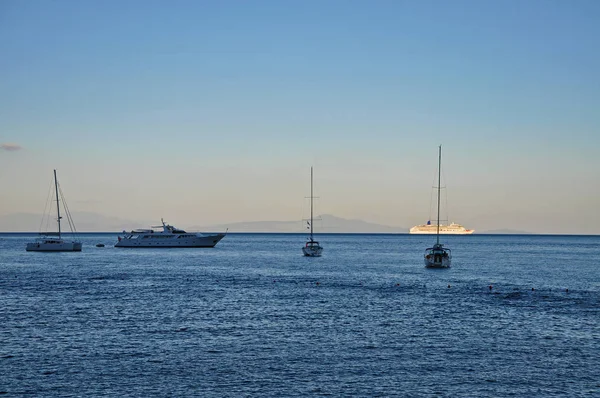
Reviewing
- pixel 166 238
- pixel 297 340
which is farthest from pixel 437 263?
pixel 166 238

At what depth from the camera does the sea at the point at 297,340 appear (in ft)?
108

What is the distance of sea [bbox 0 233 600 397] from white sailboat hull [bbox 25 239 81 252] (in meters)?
96.8

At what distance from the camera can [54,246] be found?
564ft

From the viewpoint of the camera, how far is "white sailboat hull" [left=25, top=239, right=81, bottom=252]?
563 feet

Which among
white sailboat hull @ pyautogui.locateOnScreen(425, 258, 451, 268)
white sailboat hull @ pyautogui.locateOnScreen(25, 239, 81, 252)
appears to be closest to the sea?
white sailboat hull @ pyautogui.locateOnScreen(425, 258, 451, 268)

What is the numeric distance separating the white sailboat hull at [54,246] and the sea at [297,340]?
96.8 m

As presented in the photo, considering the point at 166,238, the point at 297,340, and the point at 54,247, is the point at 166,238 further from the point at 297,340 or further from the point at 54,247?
the point at 297,340

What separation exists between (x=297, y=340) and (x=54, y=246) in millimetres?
144245

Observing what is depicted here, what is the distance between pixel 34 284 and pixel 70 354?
151 feet

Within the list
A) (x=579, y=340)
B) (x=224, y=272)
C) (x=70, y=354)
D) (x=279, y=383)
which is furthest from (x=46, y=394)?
(x=224, y=272)

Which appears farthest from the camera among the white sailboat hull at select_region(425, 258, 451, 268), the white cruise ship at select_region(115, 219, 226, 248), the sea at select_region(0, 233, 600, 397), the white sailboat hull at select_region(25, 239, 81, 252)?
the white cruise ship at select_region(115, 219, 226, 248)

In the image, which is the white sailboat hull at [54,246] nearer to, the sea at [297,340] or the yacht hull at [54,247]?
the yacht hull at [54,247]

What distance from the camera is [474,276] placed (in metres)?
99.3

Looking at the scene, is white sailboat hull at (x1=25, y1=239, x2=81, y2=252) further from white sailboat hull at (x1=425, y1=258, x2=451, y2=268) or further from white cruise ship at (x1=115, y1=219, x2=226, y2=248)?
white sailboat hull at (x1=425, y1=258, x2=451, y2=268)
